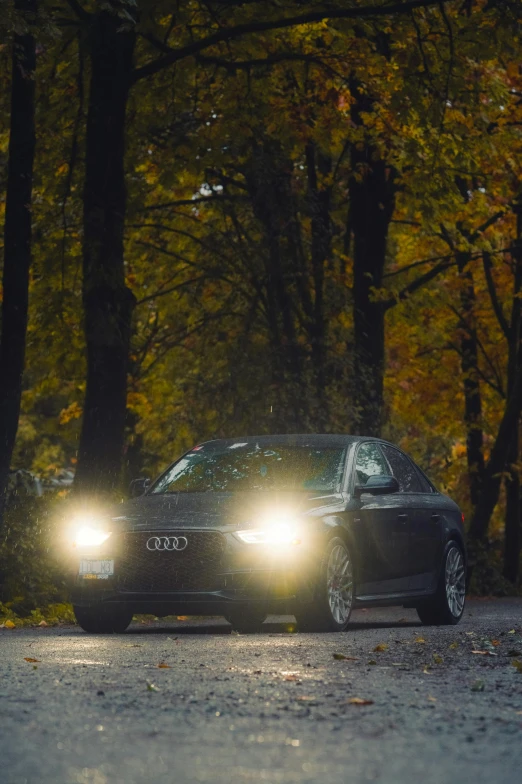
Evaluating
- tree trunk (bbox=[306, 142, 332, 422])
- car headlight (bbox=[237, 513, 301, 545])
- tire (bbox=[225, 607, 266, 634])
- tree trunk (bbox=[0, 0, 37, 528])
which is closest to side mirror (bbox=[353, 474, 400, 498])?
car headlight (bbox=[237, 513, 301, 545])

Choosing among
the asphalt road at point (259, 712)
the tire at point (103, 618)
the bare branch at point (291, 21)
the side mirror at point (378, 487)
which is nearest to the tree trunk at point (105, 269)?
the bare branch at point (291, 21)

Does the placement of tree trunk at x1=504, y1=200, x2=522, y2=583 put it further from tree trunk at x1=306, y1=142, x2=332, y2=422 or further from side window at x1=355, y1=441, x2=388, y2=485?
side window at x1=355, y1=441, x2=388, y2=485

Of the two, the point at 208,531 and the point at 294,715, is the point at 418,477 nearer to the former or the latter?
the point at 208,531

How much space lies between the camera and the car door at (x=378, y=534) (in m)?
13.7

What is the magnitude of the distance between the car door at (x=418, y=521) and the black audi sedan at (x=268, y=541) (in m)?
0.02

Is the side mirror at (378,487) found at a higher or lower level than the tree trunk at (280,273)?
lower

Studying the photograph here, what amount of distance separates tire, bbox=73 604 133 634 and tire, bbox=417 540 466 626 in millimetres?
2999

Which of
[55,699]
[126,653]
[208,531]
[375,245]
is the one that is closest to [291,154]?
[375,245]

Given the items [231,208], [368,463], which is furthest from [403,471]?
[231,208]

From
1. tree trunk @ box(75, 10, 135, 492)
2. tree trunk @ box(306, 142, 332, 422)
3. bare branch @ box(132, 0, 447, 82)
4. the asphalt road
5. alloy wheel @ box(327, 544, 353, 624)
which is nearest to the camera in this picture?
the asphalt road

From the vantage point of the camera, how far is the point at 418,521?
14742 mm

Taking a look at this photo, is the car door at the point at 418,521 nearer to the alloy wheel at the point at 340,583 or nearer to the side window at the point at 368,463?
the side window at the point at 368,463

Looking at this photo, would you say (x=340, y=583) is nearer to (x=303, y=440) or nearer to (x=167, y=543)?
(x=167, y=543)

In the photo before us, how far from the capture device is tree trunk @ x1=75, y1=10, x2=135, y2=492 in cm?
1802
